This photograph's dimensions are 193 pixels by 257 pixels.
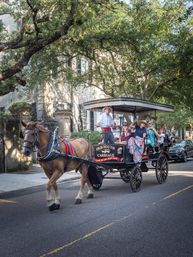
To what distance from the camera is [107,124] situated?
13031mm

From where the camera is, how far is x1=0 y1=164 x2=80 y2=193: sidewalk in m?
15.3

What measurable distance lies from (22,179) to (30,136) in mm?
7659

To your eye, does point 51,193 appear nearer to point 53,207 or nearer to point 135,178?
point 53,207

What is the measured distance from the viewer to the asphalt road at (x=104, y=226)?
251 inches

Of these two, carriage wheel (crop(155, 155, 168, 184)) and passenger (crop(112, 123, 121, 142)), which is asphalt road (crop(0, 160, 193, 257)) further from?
passenger (crop(112, 123, 121, 142))

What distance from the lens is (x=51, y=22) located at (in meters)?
16.9

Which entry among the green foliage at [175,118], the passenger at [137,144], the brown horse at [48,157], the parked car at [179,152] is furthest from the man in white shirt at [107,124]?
the green foliage at [175,118]

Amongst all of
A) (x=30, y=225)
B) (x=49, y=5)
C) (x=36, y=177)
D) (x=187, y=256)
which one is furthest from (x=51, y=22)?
(x=187, y=256)

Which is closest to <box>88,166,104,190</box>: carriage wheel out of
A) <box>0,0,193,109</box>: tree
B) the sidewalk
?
the sidewalk

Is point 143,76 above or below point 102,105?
above

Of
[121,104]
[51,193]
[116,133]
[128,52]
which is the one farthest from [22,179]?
[128,52]

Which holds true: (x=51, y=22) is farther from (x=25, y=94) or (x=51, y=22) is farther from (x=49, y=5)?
(x=25, y=94)

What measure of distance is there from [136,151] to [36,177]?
258 inches

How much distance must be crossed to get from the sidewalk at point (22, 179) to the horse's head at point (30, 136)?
199 inches
